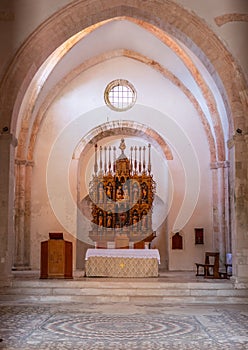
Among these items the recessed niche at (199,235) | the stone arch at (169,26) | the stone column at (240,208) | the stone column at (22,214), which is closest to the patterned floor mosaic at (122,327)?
the stone column at (240,208)

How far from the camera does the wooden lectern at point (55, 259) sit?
1258cm

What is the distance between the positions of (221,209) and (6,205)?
291 inches

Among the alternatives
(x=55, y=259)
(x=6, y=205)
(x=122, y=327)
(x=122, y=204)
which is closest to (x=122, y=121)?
(x=122, y=204)

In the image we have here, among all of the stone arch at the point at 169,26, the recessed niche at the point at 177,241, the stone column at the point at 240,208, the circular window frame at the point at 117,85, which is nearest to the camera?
the stone column at the point at 240,208

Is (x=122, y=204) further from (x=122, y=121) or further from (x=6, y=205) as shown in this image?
(x=6, y=205)

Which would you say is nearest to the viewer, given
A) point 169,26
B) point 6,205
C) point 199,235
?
point 6,205

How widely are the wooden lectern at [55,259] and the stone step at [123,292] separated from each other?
2.88 feet

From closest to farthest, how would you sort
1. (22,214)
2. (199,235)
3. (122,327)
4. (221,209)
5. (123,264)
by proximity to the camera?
(122,327) → (123,264) → (221,209) → (22,214) → (199,235)

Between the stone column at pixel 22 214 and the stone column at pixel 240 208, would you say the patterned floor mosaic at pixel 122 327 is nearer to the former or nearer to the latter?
the stone column at pixel 240 208

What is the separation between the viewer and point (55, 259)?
1265 centimetres

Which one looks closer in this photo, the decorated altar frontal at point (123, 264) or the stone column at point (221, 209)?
the decorated altar frontal at point (123, 264)

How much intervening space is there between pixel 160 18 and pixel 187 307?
6659 mm

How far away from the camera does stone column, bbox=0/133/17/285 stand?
37.7ft

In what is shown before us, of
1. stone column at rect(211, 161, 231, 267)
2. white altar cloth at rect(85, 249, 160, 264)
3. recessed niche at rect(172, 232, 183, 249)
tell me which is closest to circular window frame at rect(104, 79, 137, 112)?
stone column at rect(211, 161, 231, 267)
